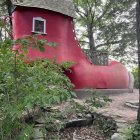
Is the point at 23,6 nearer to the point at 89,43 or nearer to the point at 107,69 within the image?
the point at 107,69

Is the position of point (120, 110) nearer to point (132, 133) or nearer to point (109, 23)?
point (132, 133)

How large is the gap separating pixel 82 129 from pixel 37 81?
142 inches

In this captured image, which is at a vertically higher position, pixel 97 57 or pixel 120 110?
pixel 97 57

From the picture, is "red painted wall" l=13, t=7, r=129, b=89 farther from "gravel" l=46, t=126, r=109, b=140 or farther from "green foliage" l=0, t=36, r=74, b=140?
"green foliage" l=0, t=36, r=74, b=140

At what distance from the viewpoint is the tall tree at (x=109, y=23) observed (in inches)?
953

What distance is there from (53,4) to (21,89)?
9.44 m

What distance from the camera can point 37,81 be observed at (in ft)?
12.6

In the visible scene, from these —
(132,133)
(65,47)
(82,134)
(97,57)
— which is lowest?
(82,134)

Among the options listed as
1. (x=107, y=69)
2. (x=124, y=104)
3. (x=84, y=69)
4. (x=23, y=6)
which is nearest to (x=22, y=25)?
(x=23, y=6)

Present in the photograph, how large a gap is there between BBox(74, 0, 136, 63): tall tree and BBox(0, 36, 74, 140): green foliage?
20.3 metres

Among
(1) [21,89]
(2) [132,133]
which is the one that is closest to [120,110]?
(2) [132,133]

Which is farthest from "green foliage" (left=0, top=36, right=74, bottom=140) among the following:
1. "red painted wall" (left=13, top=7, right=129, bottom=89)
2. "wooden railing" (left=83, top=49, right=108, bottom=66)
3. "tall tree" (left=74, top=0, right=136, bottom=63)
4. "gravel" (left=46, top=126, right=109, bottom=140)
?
"tall tree" (left=74, top=0, right=136, bottom=63)

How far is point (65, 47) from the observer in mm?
12688

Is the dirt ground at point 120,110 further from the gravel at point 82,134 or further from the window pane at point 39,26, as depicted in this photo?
the window pane at point 39,26
